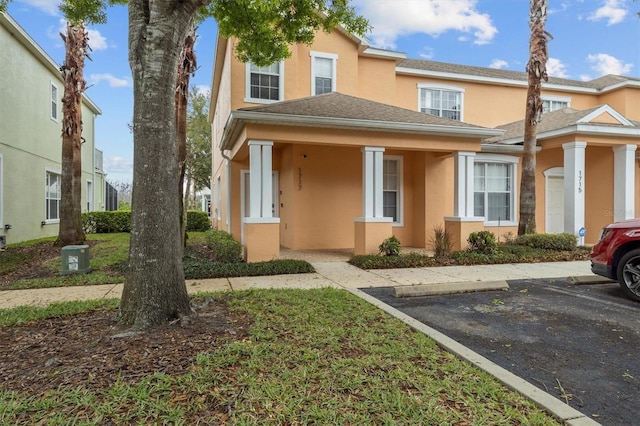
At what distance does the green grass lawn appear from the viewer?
2.48 metres

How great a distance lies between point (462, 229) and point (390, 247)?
2.55 meters

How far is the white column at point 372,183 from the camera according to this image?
31.7 ft

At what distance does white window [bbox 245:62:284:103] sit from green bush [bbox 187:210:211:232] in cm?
1001

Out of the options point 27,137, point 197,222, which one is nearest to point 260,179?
point 27,137

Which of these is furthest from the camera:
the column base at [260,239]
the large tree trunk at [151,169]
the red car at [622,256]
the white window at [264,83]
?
the white window at [264,83]

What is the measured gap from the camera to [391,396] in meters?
2.76

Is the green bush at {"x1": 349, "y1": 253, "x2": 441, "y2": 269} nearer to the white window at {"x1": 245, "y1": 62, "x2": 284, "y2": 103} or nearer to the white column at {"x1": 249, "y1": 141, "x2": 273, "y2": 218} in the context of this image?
the white column at {"x1": 249, "y1": 141, "x2": 273, "y2": 218}

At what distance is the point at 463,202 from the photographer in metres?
10.6

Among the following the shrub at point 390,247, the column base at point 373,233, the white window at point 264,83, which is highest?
the white window at point 264,83

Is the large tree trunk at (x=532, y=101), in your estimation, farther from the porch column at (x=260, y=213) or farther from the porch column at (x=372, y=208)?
the porch column at (x=260, y=213)

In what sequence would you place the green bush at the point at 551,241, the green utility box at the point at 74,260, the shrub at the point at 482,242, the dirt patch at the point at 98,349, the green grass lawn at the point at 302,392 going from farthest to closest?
the green bush at the point at 551,241
the shrub at the point at 482,242
the green utility box at the point at 74,260
the dirt patch at the point at 98,349
the green grass lawn at the point at 302,392

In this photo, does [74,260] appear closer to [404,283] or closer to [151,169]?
[151,169]

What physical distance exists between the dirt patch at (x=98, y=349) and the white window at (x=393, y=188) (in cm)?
882

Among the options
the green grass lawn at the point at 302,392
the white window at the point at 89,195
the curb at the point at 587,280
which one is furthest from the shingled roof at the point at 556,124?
the white window at the point at 89,195
